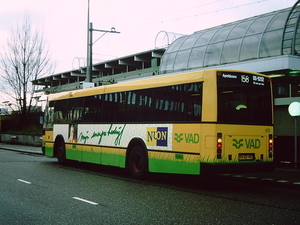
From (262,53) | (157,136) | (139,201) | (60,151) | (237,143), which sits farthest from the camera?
(262,53)

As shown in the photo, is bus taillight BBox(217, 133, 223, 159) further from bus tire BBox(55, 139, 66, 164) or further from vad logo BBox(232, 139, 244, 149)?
bus tire BBox(55, 139, 66, 164)

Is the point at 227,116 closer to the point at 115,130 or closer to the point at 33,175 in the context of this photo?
the point at 115,130

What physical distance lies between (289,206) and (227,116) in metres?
A: 2.90

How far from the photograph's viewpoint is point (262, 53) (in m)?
18.7

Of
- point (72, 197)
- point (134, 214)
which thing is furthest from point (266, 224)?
point (72, 197)

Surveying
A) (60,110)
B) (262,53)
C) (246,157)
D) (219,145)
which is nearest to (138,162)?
(219,145)

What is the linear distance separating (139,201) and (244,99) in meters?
4.11

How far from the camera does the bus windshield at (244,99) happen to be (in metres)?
10.5

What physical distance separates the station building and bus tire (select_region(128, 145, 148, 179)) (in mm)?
5714

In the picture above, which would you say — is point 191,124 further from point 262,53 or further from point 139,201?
point 262,53

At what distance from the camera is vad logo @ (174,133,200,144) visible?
1057cm

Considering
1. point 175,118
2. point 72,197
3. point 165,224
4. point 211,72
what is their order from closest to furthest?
1. point 165,224
2. point 72,197
3. point 211,72
4. point 175,118

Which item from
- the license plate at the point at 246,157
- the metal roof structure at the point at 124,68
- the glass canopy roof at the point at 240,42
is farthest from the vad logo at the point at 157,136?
the metal roof structure at the point at 124,68

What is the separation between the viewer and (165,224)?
652 centimetres
